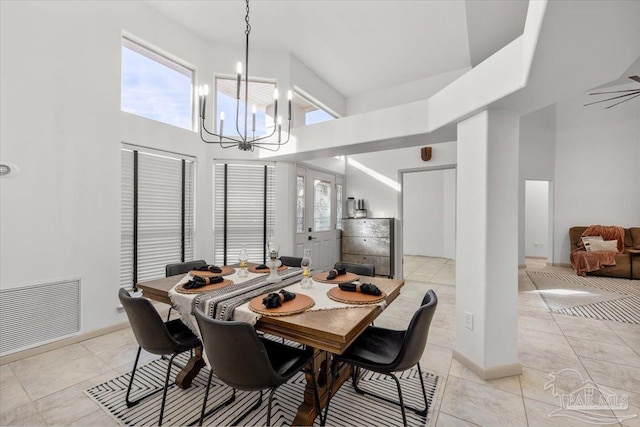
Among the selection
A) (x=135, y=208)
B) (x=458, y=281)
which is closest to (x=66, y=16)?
(x=135, y=208)

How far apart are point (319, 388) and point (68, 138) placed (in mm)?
3359

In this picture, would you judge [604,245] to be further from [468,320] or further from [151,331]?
[151,331]

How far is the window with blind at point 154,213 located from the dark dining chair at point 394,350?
2793 millimetres

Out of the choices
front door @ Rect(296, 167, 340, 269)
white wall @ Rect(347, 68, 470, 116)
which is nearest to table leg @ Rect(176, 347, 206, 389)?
front door @ Rect(296, 167, 340, 269)

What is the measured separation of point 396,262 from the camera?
557cm

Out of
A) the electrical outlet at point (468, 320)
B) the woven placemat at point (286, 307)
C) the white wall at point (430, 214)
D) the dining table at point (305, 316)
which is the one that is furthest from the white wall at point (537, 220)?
the woven placemat at point (286, 307)

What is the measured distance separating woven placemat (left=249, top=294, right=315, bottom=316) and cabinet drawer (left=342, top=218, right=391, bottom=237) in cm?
381

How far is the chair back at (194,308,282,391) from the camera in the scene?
139cm

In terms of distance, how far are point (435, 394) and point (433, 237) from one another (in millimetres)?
6943

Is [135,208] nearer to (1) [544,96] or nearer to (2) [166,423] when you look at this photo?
(2) [166,423]

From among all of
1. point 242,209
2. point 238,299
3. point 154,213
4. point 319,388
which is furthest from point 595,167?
point 154,213

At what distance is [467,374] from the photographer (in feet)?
7.78

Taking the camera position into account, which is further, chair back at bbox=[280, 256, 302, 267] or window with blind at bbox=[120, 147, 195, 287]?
window with blind at bbox=[120, 147, 195, 287]

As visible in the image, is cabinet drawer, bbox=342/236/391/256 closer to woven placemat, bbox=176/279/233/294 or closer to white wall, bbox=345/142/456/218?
white wall, bbox=345/142/456/218
